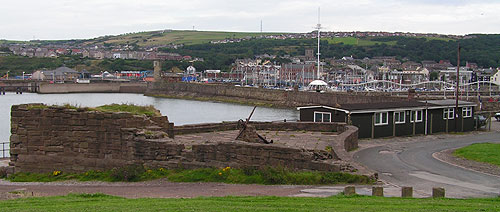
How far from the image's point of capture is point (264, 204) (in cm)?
1232

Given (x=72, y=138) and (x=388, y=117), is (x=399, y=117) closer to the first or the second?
(x=388, y=117)

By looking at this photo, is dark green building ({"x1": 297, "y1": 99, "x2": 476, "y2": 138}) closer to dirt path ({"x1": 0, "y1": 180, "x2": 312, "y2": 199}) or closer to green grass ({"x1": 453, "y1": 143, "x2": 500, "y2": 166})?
green grass ({"x1": 453, "y1": 143, "x2": 500, "y2": 166})

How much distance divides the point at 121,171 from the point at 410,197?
362 inches

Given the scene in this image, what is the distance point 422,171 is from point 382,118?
11.6 m

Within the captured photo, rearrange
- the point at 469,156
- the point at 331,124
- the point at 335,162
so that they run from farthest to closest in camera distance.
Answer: the point at 331,124 → the point at 469,156 → the point at 335,162

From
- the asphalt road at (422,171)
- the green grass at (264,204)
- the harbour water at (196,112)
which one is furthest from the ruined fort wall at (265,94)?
the green grass at (264,204)

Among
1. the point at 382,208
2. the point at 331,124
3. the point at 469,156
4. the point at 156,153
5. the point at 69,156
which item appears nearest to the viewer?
the point at 382,208

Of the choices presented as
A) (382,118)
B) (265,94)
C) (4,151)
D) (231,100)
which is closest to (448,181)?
(382,118)

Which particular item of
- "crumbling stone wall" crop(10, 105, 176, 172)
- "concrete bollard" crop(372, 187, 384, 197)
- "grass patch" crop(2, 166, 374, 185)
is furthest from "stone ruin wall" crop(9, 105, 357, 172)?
"concrete bollard" crop(372, 187, 384, 197)

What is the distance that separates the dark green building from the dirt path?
13585mm

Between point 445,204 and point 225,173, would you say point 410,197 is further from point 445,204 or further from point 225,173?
point 225,173

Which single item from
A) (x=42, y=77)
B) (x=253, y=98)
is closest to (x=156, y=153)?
(x=253, y=98)

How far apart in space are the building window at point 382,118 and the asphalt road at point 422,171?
254 centimetres

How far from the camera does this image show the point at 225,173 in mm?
17344
